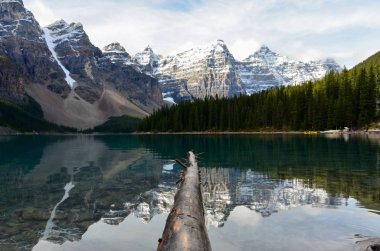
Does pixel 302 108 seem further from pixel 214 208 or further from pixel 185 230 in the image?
pixel 185 230

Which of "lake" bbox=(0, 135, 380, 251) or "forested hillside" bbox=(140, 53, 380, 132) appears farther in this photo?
"forested hillside" bbox=(140, 53, 380, 132)

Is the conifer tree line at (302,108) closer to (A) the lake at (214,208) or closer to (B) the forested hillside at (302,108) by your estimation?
(B) the forested hillside at (302,108)


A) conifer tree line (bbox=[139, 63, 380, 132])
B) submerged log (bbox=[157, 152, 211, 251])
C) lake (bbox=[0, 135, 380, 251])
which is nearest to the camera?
submerged log (bbox=[157, 152, 211, 251])

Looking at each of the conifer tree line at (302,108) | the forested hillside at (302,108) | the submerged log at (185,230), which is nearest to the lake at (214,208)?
the submerged log at (185,230)

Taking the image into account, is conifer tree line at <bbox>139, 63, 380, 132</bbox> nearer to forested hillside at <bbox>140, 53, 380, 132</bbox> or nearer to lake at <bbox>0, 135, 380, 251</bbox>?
forested hillside at <bbox>140, 53, 380, 132</bbox>

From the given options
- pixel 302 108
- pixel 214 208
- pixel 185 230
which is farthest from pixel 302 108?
pixel 185 230

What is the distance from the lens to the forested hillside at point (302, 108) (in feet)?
408

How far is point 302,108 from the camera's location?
14612cm

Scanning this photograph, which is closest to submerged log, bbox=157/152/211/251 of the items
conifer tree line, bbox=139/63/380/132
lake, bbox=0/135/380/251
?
lake, bbox=0/135/380/251

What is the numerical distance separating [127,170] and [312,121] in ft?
371

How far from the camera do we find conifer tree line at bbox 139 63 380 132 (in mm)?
124375

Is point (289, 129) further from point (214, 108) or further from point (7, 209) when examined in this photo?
point (7, 209)

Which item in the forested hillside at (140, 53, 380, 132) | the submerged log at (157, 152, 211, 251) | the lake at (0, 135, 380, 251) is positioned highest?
the forested hillside at (140, 53, 380, 132)

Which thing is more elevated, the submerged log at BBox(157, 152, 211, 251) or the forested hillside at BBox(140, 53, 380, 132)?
the forested hillside at BBox(140, 53, 380, 132)
